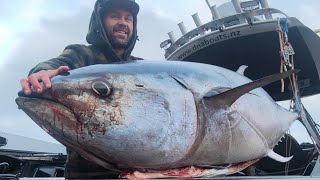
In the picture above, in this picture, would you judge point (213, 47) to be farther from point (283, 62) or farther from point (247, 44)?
point (283, 62)

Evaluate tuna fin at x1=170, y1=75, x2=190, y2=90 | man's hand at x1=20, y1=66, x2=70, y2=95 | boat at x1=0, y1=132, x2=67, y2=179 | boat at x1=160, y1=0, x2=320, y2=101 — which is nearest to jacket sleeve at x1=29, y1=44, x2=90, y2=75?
man's hand at x1=20, y1=66, x2=70, y2=95

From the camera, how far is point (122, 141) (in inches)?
53.6

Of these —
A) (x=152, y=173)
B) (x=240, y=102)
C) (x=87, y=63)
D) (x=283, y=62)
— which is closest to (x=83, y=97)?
(x=152, y=173)

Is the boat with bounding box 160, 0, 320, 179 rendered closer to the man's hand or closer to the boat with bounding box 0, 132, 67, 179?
the boat with bounding box 0, 132, 67, 179

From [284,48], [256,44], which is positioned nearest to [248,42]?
[256,44]

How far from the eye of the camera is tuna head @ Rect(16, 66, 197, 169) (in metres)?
1.35

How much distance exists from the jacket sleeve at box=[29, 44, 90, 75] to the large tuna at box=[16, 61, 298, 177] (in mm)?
397

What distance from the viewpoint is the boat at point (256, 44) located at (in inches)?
153

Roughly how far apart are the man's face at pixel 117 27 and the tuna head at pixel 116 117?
0.81 m

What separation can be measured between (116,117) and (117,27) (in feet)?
3.36

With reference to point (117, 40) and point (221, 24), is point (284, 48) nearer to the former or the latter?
Answer: point (221, 24)

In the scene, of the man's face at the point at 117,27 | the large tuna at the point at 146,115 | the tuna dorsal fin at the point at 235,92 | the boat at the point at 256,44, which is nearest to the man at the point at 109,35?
the man's face at the point at 117,27

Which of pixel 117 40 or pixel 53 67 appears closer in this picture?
pixel 53 67

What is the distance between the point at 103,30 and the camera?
2248 mm
